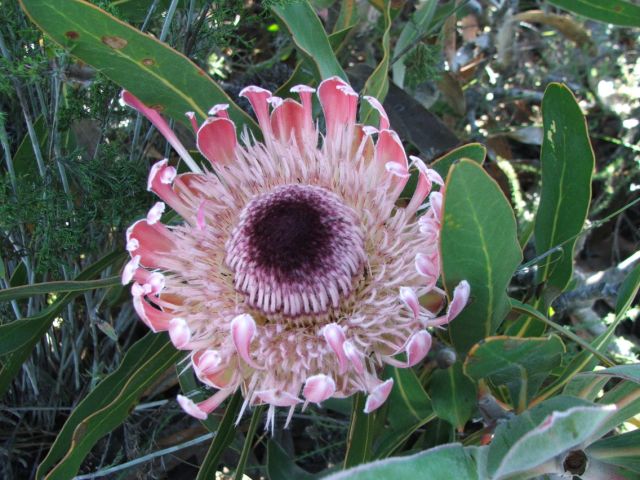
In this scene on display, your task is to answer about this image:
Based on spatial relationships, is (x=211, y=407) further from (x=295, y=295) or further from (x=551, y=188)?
(x=551, y=188)

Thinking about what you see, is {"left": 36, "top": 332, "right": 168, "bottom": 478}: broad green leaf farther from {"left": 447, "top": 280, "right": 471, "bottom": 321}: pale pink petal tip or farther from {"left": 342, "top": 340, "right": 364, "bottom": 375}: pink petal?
{"left": 447, "top": 280, "right": 471, "bottom": 321}: pale pink petal tip

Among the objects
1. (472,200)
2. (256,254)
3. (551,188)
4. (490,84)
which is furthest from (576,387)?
(490,84)

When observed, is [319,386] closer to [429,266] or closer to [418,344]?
[418,344]

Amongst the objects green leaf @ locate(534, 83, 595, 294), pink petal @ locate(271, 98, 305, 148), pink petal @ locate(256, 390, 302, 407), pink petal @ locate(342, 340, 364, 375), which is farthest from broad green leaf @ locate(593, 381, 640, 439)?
pink petal @ locate(271, 98, 305, 148)

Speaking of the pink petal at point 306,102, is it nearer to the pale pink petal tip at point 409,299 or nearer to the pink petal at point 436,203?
the pink petal at point 436,203

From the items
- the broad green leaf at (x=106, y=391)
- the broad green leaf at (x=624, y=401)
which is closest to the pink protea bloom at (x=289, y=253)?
the broad green leaf at (x=106, y=391)

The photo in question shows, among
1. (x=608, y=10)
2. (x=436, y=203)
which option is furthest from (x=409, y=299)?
(x=608, y=10)
